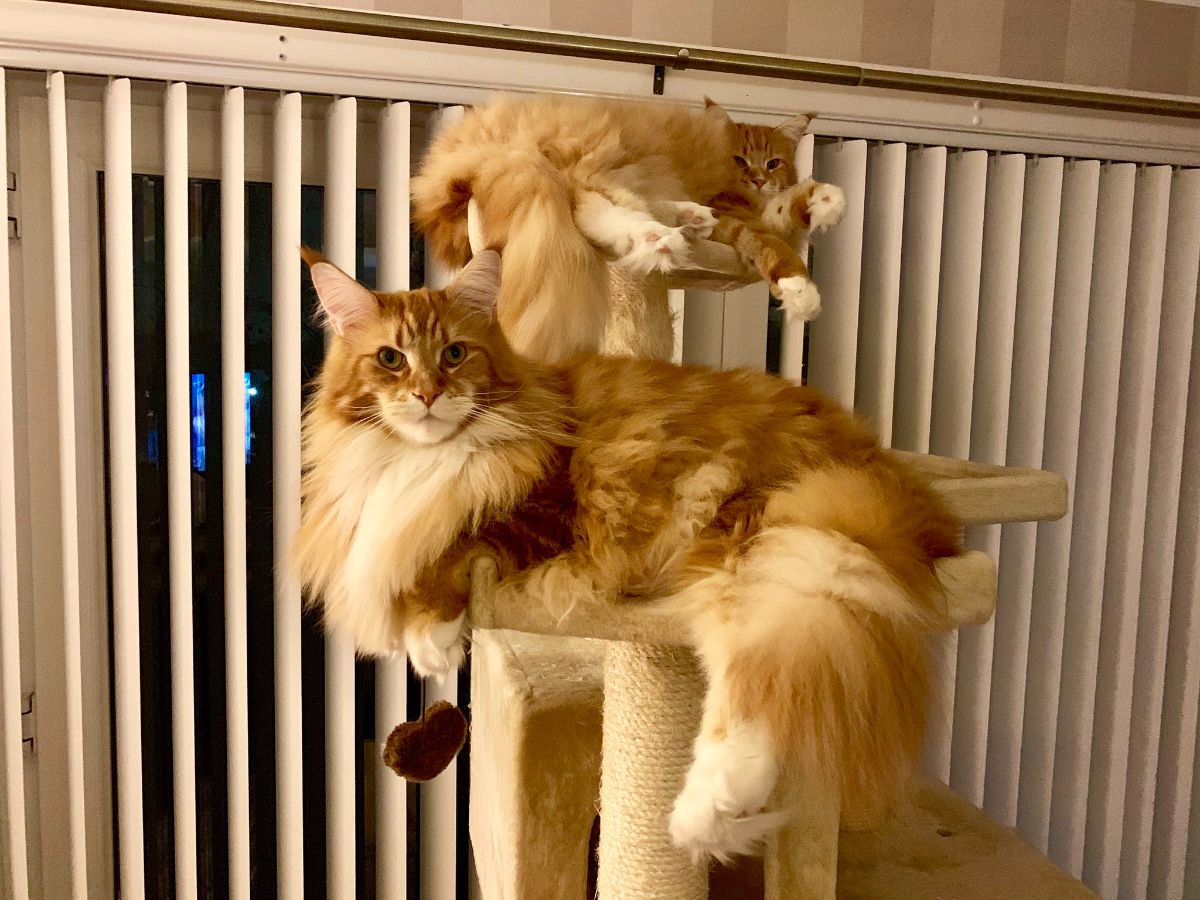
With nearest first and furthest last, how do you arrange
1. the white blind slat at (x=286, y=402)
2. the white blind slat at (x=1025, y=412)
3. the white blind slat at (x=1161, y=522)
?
1. the white blind slat at (x=286, y=402)
2. the white blind slat at (x=1025, y=412)
3. the white blind slat at (x=1161, y=522)

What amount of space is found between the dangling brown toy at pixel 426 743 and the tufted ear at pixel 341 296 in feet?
1.45

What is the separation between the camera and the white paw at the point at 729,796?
728mm

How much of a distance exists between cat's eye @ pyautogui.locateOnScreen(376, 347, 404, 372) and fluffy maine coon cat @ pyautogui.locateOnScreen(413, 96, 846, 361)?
0.16 meters

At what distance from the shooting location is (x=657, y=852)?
1.03 m

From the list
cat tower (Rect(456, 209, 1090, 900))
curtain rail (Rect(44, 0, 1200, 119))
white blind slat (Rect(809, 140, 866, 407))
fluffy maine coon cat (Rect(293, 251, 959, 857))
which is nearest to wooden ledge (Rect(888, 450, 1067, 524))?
cat tower (Rect(456, 209, 1090, 900))

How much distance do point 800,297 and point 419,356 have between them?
0.43m

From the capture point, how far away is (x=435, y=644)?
0.86 metres

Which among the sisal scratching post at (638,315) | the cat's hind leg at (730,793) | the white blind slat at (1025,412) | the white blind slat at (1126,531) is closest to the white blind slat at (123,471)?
the sisal scratching post at (638,315)

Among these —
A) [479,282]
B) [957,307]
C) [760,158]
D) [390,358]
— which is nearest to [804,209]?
[760,158]

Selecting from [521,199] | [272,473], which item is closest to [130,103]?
[272,473]

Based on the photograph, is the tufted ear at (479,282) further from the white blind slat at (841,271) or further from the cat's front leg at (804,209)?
the white blind slat at (841,271)

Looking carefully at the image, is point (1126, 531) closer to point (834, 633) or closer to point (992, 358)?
point (992, 358)

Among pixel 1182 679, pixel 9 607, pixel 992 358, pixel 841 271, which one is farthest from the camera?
pixel 1182 679

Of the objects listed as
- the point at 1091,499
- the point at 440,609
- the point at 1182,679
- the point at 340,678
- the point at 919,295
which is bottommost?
the point at 1182,679
